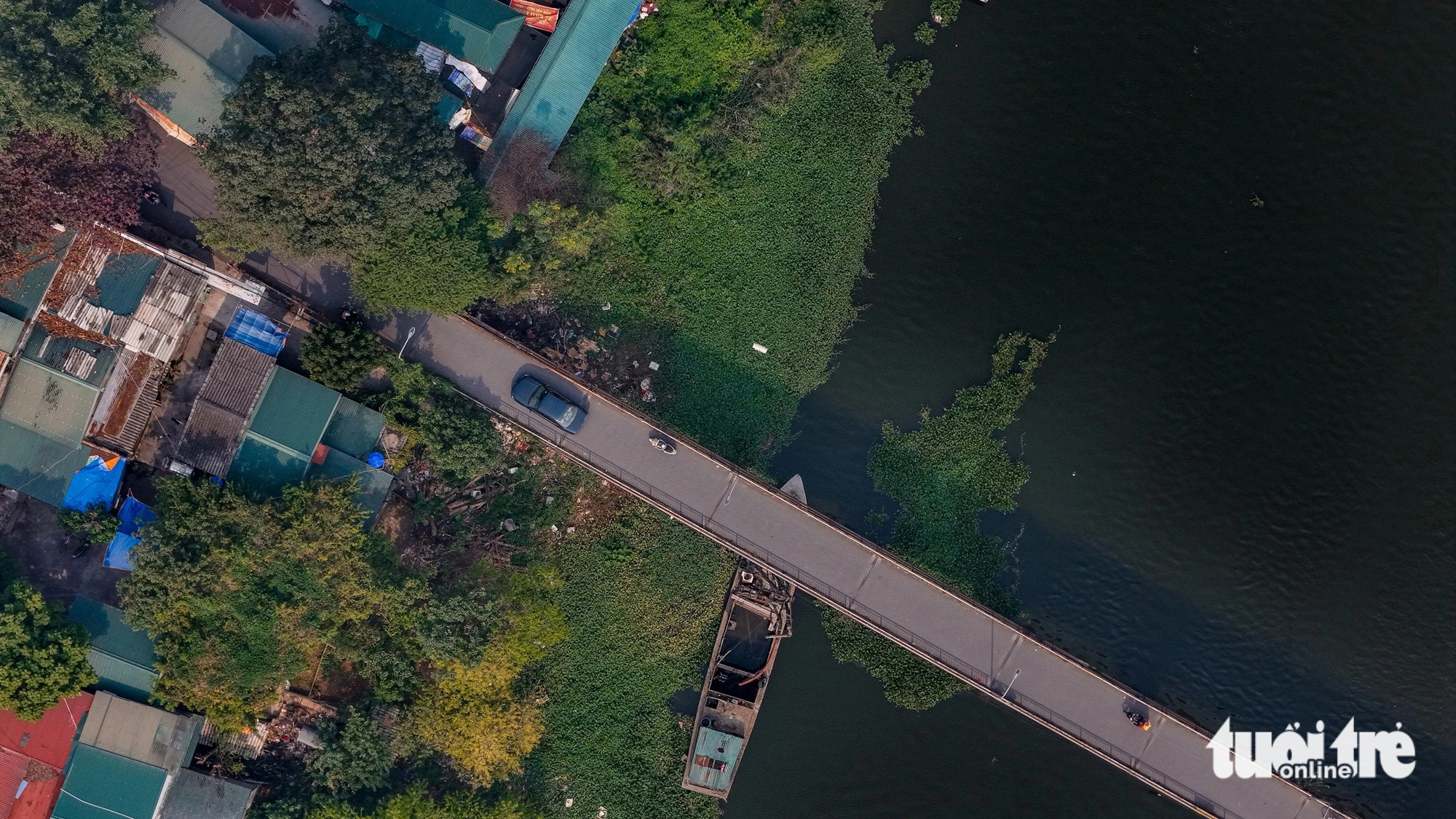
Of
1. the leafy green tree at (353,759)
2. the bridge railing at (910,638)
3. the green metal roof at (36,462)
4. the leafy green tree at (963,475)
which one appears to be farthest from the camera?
the leafy green tree at (963,475)

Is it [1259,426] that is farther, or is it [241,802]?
[1259,426]

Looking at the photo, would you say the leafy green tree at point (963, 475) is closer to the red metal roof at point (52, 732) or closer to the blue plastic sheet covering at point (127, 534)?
the blue plastic sheet covering at point (127, 534)

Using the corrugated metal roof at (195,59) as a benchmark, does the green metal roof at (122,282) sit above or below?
below

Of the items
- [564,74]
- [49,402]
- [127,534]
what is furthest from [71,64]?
[127,534]

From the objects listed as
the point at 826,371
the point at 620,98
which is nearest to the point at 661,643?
the point at 826,371

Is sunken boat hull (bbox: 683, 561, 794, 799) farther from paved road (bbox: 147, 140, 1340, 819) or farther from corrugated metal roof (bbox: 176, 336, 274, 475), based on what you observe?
corrugated metal roof (bbox: 176, 336, 274, 475)

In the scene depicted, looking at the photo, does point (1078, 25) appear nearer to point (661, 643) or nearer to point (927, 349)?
point (927, 349)

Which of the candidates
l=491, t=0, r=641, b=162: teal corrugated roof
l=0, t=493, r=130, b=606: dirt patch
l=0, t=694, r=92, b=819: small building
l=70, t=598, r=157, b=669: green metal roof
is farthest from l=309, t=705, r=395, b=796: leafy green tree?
l=491, t=0, r=641, b=162: teal corrugated roof

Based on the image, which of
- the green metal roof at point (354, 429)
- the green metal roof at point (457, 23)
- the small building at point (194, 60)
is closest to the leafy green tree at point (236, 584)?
the green metal roof at point (354, 429)
